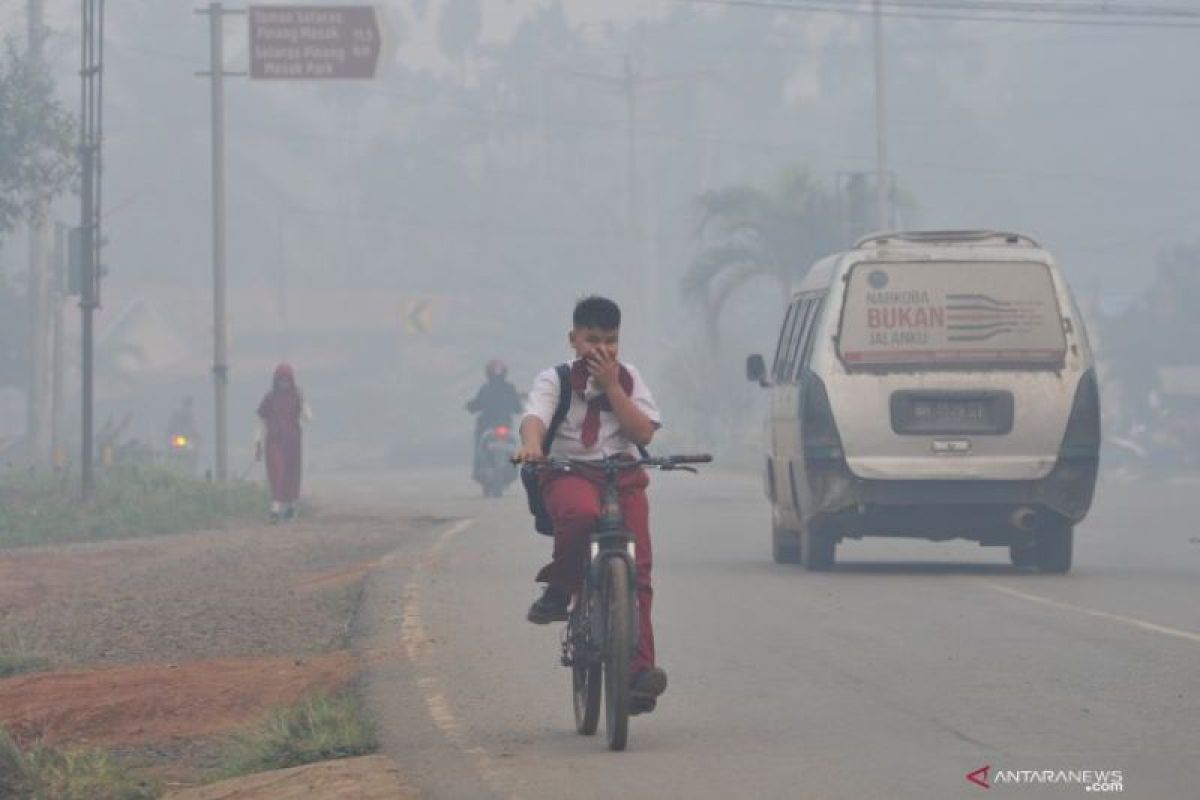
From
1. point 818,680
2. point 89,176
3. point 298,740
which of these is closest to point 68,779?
point 298,740

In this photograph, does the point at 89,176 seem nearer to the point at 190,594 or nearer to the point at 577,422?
the point at 190,594

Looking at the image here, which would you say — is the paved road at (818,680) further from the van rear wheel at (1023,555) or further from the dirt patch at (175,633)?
the dirt patch at (175,633)

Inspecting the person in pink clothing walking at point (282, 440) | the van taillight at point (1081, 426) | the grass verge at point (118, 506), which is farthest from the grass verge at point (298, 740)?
the person in pink clothing walking at point (282, 440)

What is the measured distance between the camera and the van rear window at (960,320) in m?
17.0

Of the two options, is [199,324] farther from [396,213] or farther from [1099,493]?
[1099,493]

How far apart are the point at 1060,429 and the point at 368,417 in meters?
65.2

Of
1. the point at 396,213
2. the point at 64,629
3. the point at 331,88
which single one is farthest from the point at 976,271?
the point at 331,88

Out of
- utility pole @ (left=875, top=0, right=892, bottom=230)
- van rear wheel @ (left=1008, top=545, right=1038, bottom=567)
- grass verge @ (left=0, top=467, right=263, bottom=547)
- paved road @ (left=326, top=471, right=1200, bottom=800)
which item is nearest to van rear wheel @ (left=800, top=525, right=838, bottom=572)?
paved road @ (left=326, top=471, right=1200, bottom=800)

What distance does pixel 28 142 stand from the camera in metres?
31.5

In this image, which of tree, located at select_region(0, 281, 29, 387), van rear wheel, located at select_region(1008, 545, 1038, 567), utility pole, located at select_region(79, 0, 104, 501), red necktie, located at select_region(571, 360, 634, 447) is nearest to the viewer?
red necktie, located at select_region(571, 360, 634, 447)

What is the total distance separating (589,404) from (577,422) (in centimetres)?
9

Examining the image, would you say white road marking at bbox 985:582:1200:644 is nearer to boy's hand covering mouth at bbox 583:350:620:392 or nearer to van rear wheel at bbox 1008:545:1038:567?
van rear wheel at bbox 1008:545:1038:567

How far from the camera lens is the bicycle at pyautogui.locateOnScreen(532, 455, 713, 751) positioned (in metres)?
8.87

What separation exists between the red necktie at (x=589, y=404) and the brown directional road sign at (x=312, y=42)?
76.0 ft
